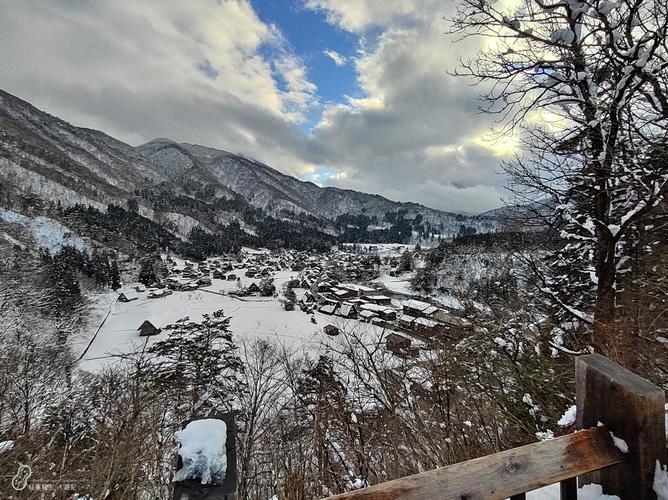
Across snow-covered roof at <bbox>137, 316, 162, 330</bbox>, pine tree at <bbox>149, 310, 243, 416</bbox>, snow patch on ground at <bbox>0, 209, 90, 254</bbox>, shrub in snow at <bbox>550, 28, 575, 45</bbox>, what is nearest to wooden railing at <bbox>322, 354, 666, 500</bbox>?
shrub in snow at <bbox>550, 28, 575, 45</bbox>

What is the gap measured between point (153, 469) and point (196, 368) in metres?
6.60

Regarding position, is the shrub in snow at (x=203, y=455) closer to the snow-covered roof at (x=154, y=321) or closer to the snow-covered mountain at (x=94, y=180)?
the snow-covered roof at (x=154, y=321)

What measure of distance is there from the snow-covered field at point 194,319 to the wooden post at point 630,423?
54.3 ft

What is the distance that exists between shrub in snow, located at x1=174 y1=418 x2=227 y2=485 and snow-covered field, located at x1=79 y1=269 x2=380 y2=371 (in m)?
16.5

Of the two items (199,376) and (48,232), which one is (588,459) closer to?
(199,376)

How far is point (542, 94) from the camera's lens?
4102mm

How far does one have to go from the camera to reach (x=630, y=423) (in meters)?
1.16

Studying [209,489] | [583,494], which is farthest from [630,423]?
[209,489]

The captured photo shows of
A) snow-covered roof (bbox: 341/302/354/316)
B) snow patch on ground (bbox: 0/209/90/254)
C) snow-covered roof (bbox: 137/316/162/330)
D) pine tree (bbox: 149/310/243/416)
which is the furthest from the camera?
snow patch on ground (bbox: 0/209/90/254)

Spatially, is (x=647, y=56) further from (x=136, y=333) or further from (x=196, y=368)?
(x=136, y=333)

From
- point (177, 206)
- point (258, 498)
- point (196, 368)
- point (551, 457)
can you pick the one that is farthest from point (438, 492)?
point (177, 206)

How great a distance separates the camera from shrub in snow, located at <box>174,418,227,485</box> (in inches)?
38.8

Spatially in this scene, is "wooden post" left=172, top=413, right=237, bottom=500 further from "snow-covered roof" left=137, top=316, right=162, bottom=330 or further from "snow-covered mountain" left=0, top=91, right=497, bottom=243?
"snow-covered mountain" left=0, top=91, right=497, bottom=243

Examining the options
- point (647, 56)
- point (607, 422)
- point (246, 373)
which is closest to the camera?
point (607, 422)
